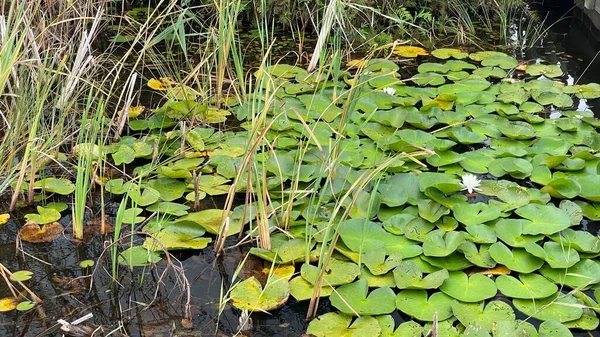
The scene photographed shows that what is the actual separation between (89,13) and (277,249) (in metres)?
1.93

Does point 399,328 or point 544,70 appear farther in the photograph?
point 544,70

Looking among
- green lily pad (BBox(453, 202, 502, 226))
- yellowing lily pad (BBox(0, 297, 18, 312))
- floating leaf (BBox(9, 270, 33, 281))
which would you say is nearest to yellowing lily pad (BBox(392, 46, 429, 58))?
green lily pad (BBox(453, 202, 502, 226))

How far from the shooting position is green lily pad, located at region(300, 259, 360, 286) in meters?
1.87

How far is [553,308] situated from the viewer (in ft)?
5.79

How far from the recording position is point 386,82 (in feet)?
10.4

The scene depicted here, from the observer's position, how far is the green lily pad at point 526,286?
180cm

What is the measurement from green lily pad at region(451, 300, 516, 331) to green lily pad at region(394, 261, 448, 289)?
88mm

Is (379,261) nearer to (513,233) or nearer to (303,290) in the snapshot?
(303,290)

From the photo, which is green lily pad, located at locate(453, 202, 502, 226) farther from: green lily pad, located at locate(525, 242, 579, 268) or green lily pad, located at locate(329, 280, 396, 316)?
green lily pad, located at locate(329, 280, 396, 316)

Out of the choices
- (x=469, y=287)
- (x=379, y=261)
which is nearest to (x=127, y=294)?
(x=379, y=261)

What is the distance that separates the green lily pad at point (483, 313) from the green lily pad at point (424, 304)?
27 mm

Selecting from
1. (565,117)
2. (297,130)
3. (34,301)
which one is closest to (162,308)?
(34,301)

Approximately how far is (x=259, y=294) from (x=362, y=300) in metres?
0.29

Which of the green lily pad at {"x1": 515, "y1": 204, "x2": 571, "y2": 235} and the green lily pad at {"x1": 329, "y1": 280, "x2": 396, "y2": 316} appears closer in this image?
the green lily pad at {"x1": 329, "y1": 280, "x2": 396, "y2": 316}
